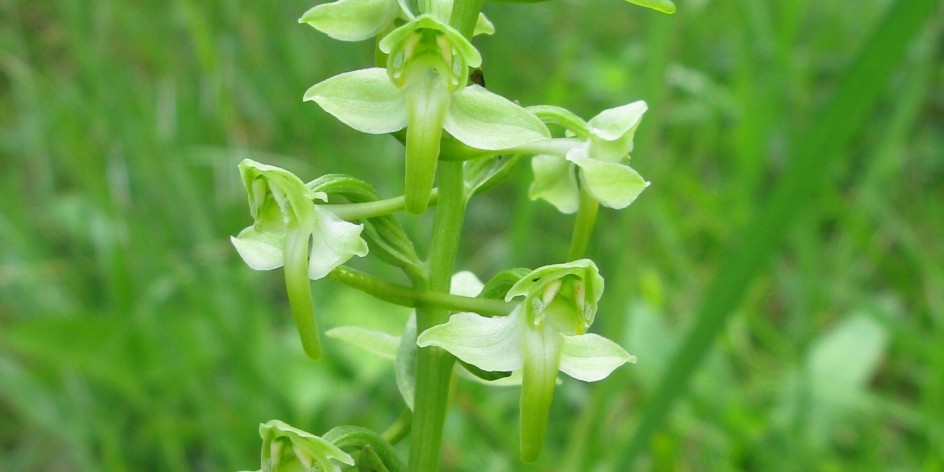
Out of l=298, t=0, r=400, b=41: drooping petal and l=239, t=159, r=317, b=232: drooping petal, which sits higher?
l=298, t=0, r=400, b=41: drooping petal

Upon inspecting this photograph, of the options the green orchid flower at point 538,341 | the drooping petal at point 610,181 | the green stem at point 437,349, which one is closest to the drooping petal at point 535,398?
the green orchid flower at point 538,341

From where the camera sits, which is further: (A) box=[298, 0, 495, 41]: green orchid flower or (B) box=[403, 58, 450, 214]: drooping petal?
(A) box=[298, 0, 495, 41]: green orchid flower

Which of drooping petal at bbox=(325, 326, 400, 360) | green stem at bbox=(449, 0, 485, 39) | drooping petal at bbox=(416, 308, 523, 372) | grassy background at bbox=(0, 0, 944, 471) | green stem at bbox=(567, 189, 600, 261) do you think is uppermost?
green stem at bbox=(449, 0, 485, 39)

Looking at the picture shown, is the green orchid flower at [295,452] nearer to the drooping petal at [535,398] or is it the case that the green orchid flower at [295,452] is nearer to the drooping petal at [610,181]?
the drooping petal at [535,398]

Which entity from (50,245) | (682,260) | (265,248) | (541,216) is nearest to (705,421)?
(682,260)

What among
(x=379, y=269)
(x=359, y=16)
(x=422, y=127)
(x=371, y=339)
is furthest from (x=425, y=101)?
(x=379, y=269)

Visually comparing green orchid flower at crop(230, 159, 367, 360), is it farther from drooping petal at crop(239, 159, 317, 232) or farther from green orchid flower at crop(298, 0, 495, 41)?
green orchid flower at crop(298, 0, 495, 41)

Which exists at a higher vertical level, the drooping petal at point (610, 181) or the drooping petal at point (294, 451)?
the drooping petal at point (610, 181)

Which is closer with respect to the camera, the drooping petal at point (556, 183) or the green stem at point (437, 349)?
the green stem at point (437, 349)

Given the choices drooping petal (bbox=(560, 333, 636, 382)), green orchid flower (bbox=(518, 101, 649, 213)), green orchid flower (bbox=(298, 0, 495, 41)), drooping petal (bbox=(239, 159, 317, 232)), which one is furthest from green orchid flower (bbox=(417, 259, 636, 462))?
green orchid flower (bbox=(298, 0, 495, 41))
